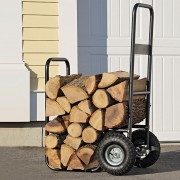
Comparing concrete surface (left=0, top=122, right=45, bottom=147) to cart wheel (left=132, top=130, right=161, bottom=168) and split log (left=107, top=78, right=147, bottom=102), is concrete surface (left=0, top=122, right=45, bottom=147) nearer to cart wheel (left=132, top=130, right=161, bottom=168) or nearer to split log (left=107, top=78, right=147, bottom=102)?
cart wheel (left=132, top=130, right=161, bottom=168)

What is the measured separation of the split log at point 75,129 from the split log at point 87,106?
16 cm

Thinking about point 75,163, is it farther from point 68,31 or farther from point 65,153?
point 68,31

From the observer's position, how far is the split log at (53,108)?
7668 millimetres

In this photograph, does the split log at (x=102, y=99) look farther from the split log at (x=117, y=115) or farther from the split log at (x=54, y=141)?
the split log at (x=54, y=141)

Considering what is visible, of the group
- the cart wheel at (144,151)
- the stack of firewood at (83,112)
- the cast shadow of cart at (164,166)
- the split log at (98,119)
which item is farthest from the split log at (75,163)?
the cart wheel at (144,151)

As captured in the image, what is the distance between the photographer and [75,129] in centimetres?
753

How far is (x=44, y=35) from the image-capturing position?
31.1 feet

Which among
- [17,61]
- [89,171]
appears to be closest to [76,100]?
[89,171]

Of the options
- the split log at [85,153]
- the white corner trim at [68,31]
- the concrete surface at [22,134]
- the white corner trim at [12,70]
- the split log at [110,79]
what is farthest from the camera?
the white corner trim at [68,31]

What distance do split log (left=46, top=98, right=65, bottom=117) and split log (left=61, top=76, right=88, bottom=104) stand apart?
158mm

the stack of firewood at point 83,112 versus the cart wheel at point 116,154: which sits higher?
the stack of firewood at point 83,112

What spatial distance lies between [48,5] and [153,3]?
1428 millimetres

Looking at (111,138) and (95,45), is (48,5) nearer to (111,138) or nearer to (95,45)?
(95,45)

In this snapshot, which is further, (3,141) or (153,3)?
(153,3)
